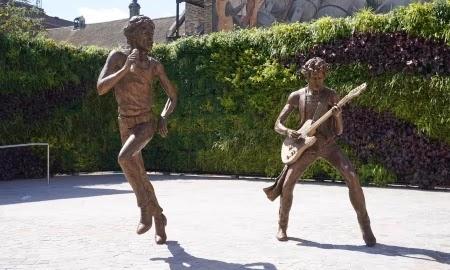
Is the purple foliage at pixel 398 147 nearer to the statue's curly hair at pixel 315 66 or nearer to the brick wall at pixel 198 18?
the statue's curly hair at pixel 315 66

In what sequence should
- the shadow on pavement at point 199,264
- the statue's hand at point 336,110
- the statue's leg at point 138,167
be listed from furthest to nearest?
1. the statue's hand at point 336,110
2. the statue's leg at point 138,167
3. the shadow on pavement at point 199,264

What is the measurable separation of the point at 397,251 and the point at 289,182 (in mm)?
1286

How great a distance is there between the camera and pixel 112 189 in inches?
480

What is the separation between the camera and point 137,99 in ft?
19.3

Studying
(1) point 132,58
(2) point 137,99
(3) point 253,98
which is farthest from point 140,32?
(3) point 253,98

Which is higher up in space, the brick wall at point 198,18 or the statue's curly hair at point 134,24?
the brick wall at point 198,18

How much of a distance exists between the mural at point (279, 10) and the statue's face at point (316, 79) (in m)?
11.7

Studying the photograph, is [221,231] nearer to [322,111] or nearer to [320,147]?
[320,147]

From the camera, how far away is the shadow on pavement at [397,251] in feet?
18.3

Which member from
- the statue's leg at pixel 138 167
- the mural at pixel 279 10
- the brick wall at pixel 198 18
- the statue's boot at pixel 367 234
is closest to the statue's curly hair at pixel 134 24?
the statue's leg at pixel 138 167

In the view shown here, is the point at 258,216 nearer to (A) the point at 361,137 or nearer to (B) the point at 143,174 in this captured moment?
(B) the point at 143,174

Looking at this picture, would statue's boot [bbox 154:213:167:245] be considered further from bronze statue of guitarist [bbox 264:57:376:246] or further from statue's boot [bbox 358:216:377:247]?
statue's boot [bbox 358:216:377:247]

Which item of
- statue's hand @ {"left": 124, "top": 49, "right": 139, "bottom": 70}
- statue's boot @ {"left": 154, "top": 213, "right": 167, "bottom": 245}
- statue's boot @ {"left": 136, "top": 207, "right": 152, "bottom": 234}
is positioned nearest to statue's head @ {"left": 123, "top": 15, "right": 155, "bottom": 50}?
statue's hand @ {"left": 124, "top": 49, "right": 139, "bottom": 70}

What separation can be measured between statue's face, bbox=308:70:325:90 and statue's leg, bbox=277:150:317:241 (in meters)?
0.70
